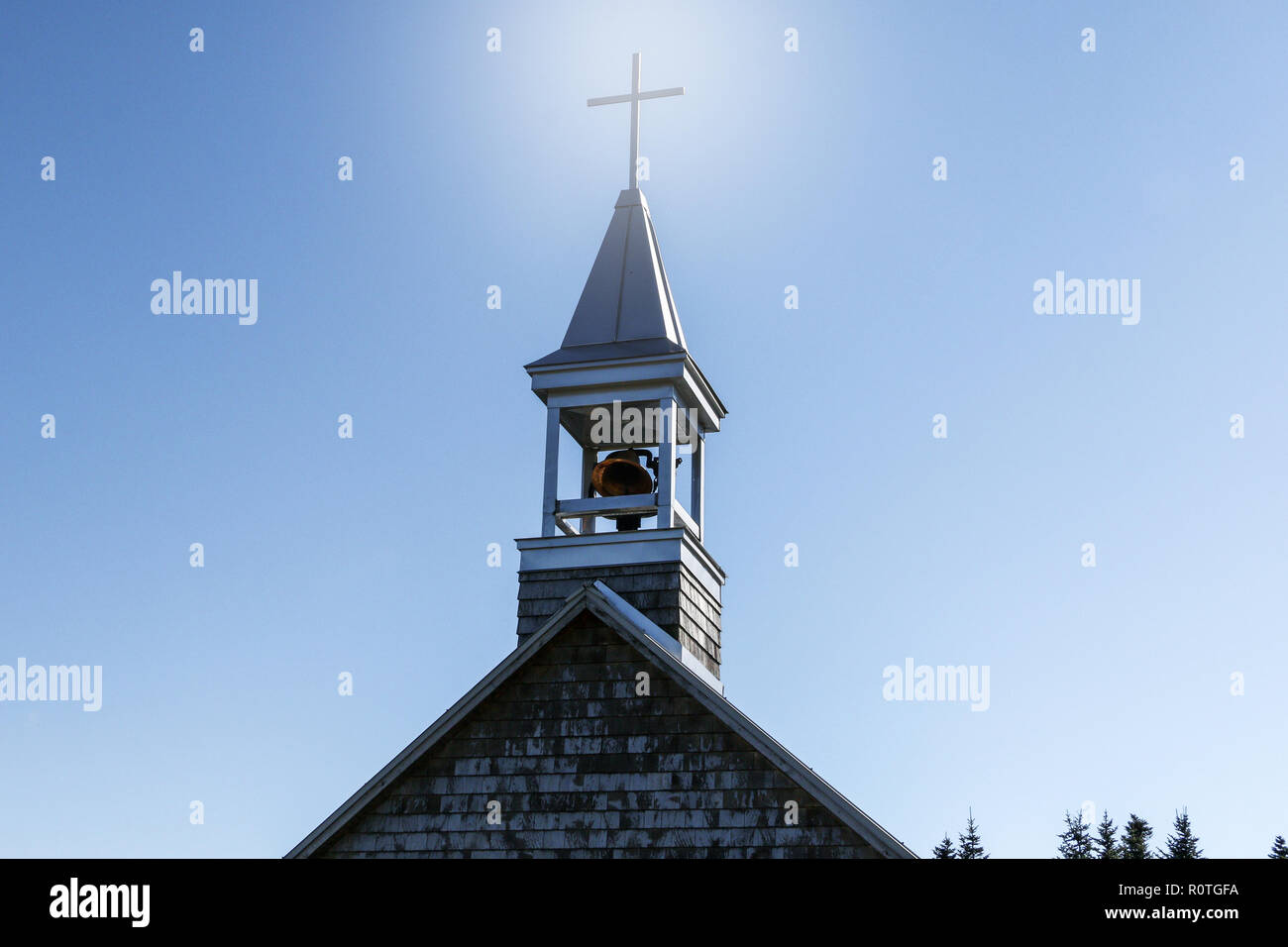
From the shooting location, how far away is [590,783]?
46.6ft

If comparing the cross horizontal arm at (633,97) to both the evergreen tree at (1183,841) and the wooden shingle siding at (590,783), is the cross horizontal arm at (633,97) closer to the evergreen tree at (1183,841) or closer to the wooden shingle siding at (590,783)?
the wooden shingle siding at (590,783)

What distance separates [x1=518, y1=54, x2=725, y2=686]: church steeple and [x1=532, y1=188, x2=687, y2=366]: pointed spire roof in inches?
0.9

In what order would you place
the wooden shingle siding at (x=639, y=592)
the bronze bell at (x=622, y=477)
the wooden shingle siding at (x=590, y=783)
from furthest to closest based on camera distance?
the bronze bell at (x=622, y=477), the wooden shingle siding at (x=639, y=592), the wooden shingle siding at (x=590, y=783)

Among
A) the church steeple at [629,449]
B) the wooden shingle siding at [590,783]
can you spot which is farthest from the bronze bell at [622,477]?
the wooden shingle siding at [590,783]

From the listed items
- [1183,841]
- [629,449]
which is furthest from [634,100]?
[1183,841]

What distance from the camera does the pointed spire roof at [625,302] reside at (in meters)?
18.2

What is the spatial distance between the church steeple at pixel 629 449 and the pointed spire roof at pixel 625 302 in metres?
0.02

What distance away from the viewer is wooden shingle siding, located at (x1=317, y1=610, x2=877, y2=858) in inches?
536

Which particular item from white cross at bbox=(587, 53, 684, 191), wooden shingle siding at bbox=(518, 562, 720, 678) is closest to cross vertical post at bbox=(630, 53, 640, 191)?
white cross at bbox=(587, 53, 684, 191)
